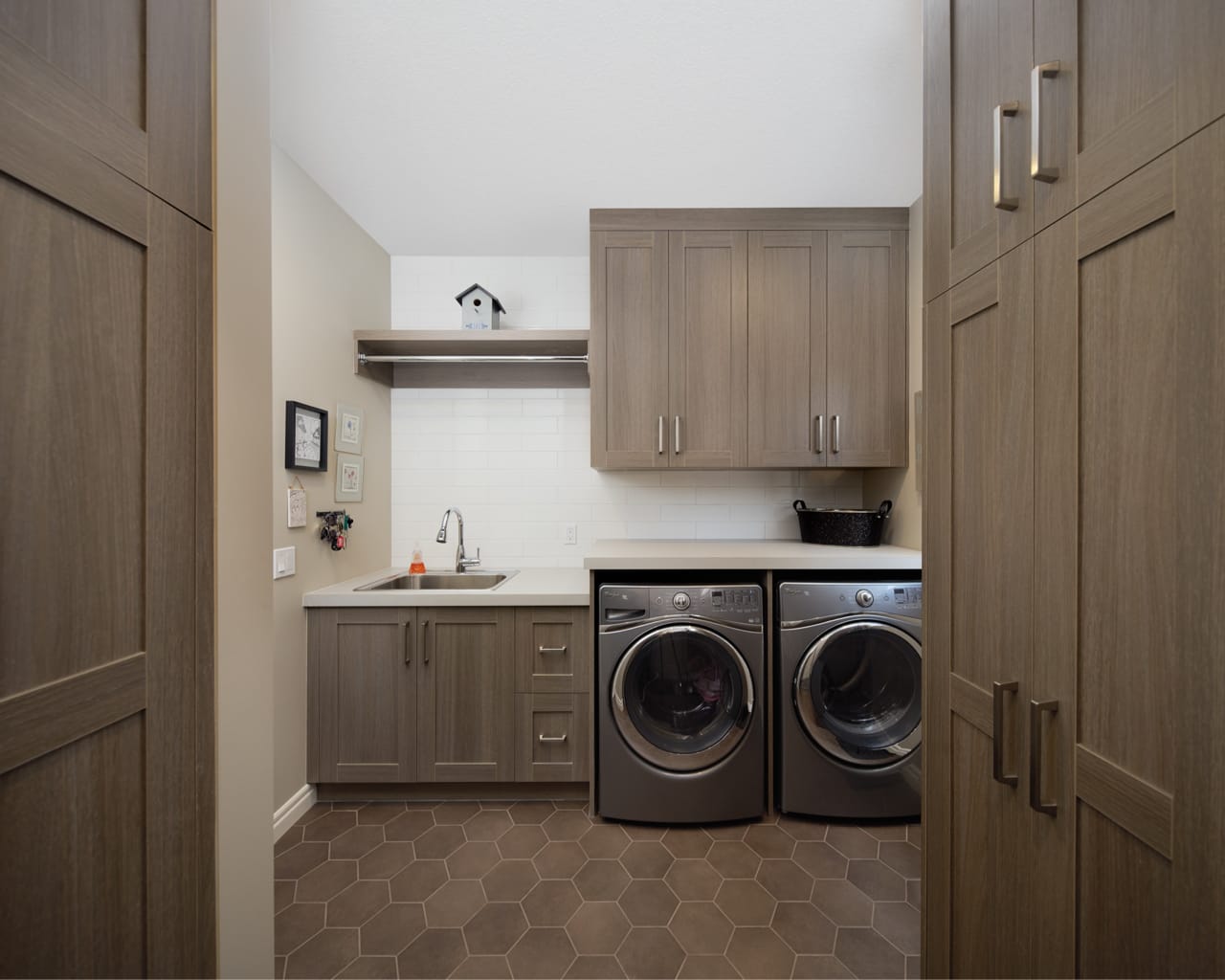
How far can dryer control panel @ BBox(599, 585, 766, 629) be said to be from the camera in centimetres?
216

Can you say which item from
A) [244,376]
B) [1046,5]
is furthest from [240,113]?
[1046,5]

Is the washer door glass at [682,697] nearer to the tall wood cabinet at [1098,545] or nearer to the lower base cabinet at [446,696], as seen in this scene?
the lower base cabinet at [446,696]

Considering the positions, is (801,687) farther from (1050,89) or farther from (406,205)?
(406,205)

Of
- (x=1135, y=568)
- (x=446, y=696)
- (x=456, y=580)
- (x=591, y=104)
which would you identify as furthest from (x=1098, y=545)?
(x=456, y=580)

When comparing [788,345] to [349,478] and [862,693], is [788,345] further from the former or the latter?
[349,478]

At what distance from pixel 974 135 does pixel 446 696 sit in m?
2.40

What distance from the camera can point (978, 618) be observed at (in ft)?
3.04

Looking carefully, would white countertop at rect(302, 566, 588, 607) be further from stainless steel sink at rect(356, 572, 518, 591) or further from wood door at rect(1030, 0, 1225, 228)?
wood door at rect(1030, 0, 1225, 228)

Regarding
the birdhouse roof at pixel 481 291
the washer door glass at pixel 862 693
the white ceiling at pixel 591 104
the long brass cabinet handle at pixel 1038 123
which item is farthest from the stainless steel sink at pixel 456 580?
the long brass cabinet handle at pixel 1038 123

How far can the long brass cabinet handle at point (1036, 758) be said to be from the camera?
0.75m

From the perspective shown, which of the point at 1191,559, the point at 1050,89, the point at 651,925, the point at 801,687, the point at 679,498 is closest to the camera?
the point at 1191,559

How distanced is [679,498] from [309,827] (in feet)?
7.24

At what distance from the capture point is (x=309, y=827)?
7.18ft

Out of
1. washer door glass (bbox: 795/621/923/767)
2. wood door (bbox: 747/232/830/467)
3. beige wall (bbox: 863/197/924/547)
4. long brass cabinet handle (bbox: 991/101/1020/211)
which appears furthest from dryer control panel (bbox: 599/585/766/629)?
long brass cabinet handle (bbox: 991/101/1020/211)
